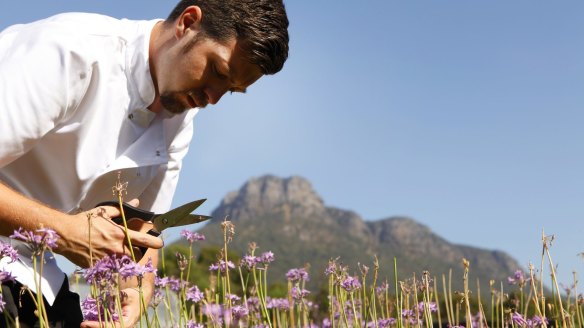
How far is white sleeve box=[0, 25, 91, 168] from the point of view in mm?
2166

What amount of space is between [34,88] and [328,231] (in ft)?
532

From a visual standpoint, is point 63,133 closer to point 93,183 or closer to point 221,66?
point 93,183

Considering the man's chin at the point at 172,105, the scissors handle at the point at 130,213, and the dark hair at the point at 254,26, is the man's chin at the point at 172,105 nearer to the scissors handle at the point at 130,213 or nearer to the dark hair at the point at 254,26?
the dark hair at the point at 254,26

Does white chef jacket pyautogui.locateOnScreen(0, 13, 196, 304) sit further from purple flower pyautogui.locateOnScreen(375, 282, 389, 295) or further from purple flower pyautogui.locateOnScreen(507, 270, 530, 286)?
purple flower pyautogui.locateOnScreen(507, 270, 530, 286)

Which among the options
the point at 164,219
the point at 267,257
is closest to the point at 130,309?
the point at 164,219

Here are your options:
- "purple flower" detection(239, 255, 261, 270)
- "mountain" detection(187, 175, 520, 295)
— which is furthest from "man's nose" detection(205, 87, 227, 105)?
"mountain" detection(187, 175, 520, 295)

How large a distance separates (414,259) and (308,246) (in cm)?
2816

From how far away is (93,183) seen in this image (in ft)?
8.76

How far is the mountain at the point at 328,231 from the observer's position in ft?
497

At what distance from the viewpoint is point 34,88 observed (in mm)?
2197

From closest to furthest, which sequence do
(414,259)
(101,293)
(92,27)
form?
1. (101,293)
2. (92,27)
3. (414,259)

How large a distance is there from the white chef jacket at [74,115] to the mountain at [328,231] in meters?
141

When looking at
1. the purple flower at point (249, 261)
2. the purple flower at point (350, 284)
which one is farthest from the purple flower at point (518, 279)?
the purple flower at point (249, 261)

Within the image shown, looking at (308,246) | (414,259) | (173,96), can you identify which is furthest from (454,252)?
(173,96)
